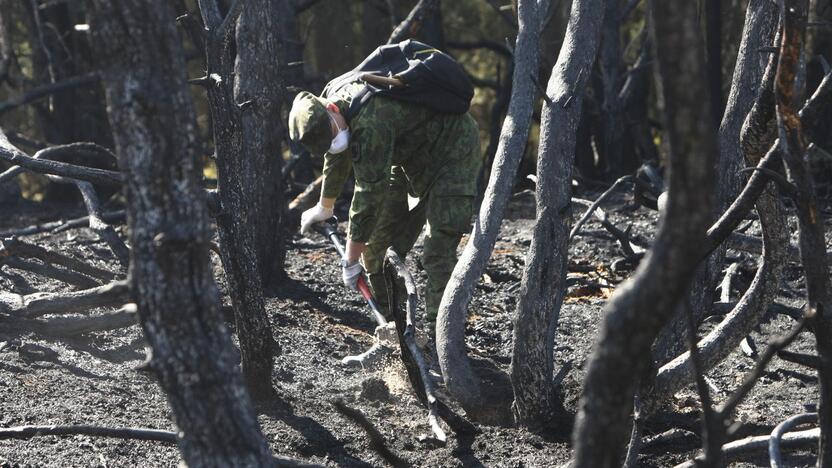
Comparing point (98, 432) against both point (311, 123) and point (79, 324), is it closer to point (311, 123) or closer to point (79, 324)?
point (79, 324)

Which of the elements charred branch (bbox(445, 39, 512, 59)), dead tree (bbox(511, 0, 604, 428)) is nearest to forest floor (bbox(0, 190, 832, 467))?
dead tree (bbox(511, 0, 604, 428))

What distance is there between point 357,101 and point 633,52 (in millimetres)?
9420

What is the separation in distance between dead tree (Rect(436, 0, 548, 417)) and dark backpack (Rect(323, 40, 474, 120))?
51cm

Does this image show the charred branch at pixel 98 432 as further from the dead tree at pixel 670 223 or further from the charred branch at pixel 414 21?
the charred branch at pixel 414 21

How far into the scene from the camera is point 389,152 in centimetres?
527

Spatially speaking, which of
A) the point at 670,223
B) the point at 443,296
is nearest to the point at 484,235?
the point at 443,296

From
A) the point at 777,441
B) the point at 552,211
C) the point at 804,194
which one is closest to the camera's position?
the point at 804,194

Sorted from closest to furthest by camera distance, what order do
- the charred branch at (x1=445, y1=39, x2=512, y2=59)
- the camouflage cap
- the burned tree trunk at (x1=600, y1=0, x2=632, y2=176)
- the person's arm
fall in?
the camouflage cap → the person's arm → the burned tree trunk at (x1=600, y1=0, x2=632, y2=176) → the charred branch at (x1=445, y1=39, x2=512, y2=59)

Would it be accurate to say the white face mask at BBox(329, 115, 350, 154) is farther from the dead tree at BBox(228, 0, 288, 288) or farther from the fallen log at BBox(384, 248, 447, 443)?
the fallen log at BBox(384, 248, 447, 443)

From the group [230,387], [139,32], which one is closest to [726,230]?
[230,387]

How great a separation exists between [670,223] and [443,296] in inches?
112

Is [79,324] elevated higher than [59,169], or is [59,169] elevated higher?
[59,169]

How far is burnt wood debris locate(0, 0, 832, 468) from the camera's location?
83.0 inches

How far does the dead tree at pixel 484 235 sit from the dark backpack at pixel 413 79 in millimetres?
505
